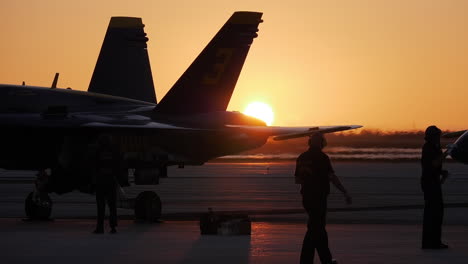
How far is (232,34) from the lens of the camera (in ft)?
89.7

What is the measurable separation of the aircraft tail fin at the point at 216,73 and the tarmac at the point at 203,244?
13.6ft

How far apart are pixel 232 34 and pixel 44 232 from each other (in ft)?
27.6

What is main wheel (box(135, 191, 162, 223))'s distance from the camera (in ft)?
78.4

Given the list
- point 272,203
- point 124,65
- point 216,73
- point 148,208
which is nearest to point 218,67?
point 216,73

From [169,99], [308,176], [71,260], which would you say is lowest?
[71,260]

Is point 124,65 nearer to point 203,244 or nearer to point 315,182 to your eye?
point 203,244

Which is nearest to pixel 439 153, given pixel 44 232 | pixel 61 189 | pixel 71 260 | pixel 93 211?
pixel 71 260

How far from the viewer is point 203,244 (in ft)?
61.1

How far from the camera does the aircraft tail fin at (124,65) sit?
3144 centimetres

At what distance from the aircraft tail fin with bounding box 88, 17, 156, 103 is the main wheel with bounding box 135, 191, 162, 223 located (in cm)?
771

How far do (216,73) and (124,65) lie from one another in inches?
201

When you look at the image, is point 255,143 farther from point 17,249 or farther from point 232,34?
point 17,249

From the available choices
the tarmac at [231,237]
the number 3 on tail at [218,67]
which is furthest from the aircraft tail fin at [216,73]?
the tarmac at [231,237]

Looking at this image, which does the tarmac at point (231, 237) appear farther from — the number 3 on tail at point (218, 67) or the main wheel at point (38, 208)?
the number 3 on tail at point (218, 67)
